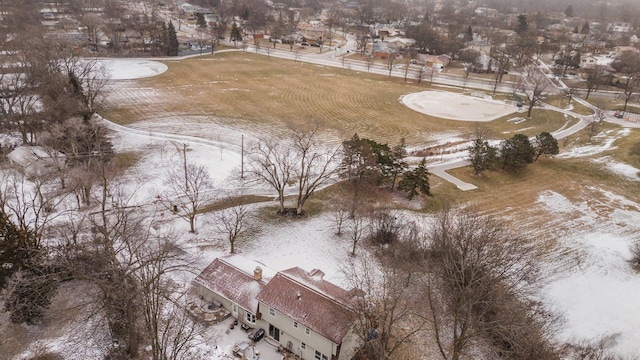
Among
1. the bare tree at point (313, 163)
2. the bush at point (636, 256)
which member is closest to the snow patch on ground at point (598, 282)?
the bush at point (636, 256)

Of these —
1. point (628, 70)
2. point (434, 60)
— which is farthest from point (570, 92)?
point (434, 60)

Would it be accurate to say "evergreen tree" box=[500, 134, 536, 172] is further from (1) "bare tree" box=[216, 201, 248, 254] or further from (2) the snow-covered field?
(1) "bare tree" box=[216, 201, 248, 254]

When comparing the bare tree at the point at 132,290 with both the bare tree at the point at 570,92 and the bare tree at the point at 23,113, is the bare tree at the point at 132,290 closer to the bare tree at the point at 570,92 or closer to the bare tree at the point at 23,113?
the bare tree at the point at 23,113

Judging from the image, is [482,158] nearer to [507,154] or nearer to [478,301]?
[507,154]

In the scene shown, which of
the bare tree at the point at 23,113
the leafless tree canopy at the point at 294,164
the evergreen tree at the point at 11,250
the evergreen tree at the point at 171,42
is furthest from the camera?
the evergreen tree at the point at 171,42

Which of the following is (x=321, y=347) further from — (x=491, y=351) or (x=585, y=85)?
(x=585, y=85)

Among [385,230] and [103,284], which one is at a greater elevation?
[103,284]

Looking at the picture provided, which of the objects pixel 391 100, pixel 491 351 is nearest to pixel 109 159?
pixel 491 351
